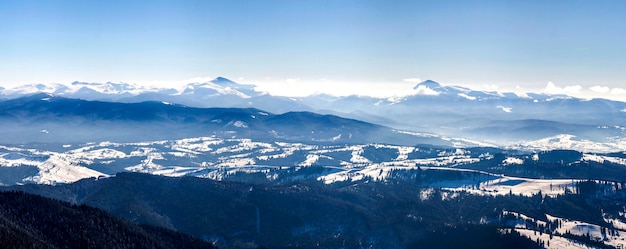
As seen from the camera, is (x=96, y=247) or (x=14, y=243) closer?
(x=14, y=243)

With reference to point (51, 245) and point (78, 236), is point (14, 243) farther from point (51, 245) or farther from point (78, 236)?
point (78, 236)

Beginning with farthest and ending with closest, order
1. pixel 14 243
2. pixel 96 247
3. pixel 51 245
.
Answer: pixel 96 247, pixel 51 245, pixel 14 243

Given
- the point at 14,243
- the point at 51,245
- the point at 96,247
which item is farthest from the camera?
the point at 96,247

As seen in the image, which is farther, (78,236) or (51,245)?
(78,236)

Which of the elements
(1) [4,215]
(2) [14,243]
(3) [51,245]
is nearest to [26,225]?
(1) [4,215]

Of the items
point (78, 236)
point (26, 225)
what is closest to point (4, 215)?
point (26, 225)

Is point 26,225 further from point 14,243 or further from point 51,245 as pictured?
point 14,243

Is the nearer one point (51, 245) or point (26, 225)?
point (51, 245)

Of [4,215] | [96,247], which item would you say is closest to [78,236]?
[96,247]
